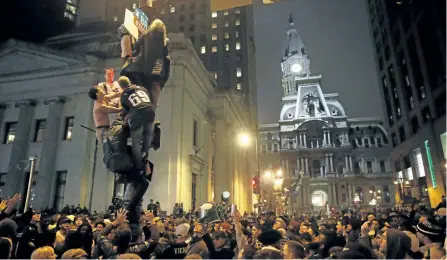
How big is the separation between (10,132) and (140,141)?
29242 millimetres

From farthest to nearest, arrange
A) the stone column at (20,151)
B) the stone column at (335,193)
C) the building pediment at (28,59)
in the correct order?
the stone column at (335,193) → the building pediment at (28,59) → the stone column at (20,151)

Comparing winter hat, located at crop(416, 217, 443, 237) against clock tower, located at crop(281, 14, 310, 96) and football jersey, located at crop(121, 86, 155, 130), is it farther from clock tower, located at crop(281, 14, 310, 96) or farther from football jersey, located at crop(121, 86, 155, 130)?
clock tower, located at crop(281, 14, 310, 96)

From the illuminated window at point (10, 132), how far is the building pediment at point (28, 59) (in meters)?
4.68

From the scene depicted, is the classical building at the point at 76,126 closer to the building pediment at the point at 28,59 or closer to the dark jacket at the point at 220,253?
the building pediment at the point at 28,59

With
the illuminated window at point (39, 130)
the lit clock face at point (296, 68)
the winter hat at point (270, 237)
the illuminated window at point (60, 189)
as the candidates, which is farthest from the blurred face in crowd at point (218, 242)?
the lit clock face at point (296, 68)

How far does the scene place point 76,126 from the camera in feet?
85.9

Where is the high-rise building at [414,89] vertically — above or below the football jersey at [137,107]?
above

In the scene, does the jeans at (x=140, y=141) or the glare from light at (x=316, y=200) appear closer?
the jeans at (x=140, y=141)

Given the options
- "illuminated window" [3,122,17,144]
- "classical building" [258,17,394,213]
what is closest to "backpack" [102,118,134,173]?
"illuminated window" [3,122,17,144]

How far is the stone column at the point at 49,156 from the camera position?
2455 cm

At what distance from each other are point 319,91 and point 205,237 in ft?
298

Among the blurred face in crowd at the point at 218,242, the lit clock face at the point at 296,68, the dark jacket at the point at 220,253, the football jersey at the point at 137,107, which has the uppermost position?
the lit clock face at the point at 296,68

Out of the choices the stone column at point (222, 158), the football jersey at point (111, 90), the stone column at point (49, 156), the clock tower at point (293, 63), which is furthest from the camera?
the clock tower at point (293, 63)

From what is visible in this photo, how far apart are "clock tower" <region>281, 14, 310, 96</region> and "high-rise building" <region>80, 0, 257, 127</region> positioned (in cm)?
3547
